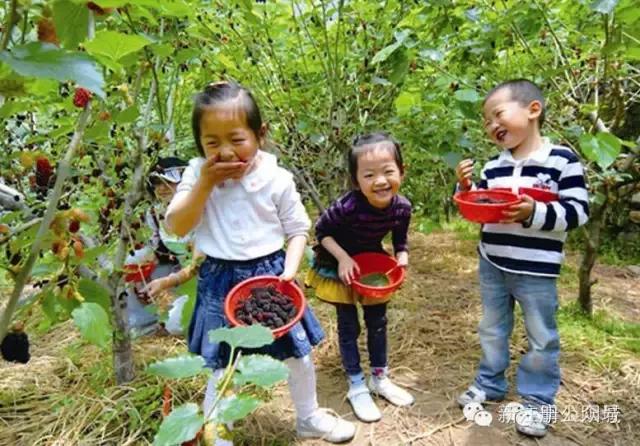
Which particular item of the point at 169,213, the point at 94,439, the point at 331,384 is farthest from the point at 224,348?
the point at 331,384

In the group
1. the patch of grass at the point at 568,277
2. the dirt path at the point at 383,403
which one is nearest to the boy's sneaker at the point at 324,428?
the dirt path at the point at 383,403

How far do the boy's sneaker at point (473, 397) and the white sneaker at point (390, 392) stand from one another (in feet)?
0.56

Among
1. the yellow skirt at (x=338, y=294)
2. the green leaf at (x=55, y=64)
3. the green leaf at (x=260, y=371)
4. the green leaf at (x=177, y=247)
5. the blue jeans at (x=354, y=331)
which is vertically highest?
the green leaf at (x=55, y=64)

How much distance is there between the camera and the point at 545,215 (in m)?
1.41

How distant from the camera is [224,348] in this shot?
4.36 ft

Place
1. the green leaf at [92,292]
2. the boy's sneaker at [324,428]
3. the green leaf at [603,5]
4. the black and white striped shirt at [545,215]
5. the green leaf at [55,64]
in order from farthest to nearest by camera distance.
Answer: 1. the boy's sneaker at [324,428]
2. the black and white striped shirt at [545,215]
3. the green leaf at [603,5]
4. the green leaf at [92,292]
5. the green leaf at [55,64]

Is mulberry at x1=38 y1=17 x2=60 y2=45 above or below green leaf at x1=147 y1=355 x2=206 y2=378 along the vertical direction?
above

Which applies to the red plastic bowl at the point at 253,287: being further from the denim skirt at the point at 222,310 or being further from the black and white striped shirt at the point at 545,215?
the black and white striped shirt at the point at 545,215

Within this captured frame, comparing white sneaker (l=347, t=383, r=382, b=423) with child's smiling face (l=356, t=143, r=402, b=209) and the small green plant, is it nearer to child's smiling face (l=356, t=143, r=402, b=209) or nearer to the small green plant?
child's smiling face (l=356, t=143, r=402, b=209)

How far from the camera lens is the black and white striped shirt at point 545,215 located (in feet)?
4.66

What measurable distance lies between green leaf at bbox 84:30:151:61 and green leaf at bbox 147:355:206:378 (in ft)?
1.52

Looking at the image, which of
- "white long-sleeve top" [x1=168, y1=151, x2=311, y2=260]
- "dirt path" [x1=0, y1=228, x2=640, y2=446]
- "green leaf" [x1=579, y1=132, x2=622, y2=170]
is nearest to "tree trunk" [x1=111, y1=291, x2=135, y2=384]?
"dirt path" [x1=0, y1=228, x2=640, y2=446]

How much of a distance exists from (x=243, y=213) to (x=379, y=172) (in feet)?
1.51

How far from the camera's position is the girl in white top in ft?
4.00
